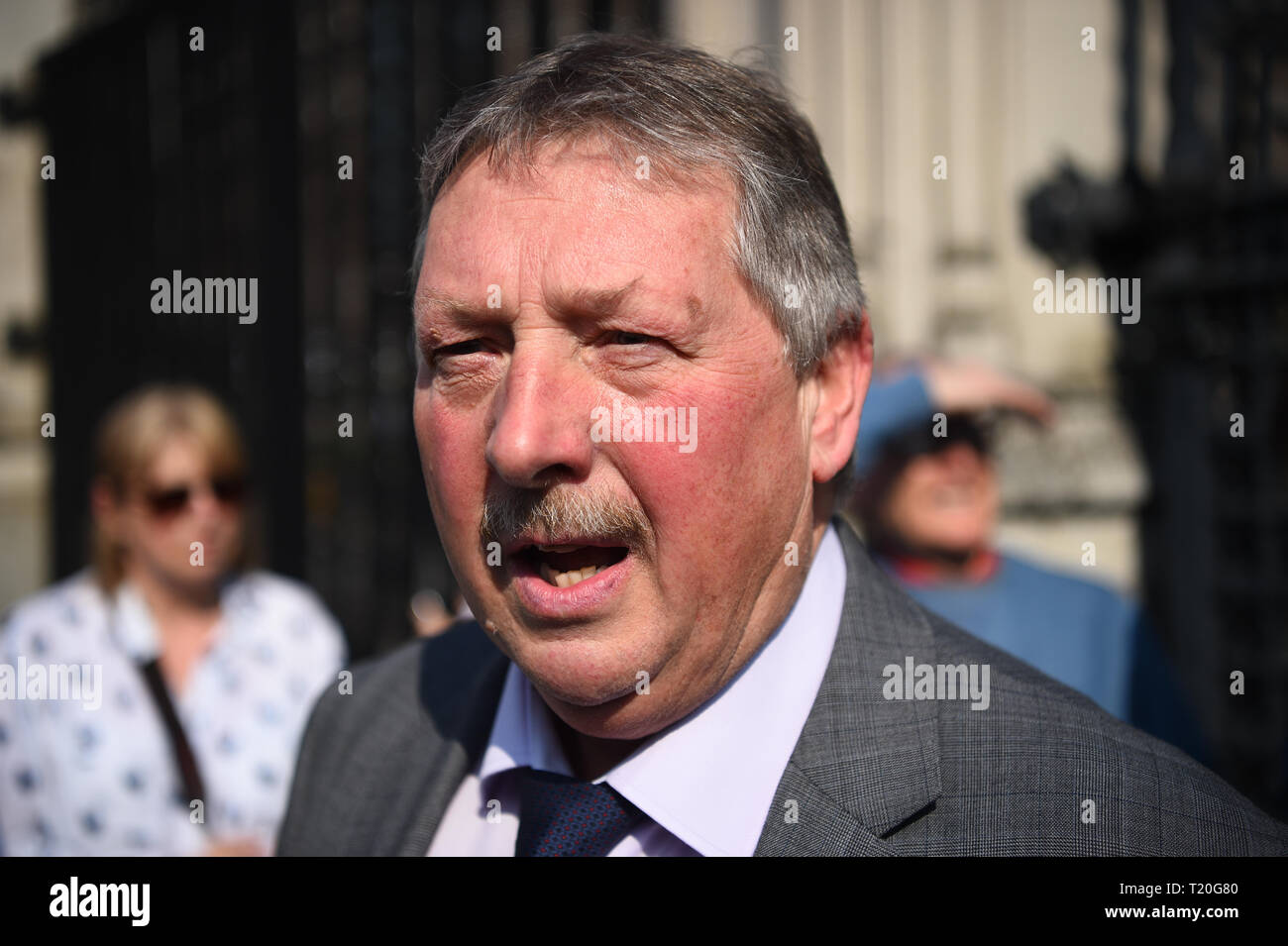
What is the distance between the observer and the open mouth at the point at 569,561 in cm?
128

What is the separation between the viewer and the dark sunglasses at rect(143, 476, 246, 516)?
10.6 feet

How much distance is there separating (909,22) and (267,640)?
13.4 feet

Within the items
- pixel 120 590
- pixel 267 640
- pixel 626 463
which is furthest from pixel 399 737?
pixel 120 590

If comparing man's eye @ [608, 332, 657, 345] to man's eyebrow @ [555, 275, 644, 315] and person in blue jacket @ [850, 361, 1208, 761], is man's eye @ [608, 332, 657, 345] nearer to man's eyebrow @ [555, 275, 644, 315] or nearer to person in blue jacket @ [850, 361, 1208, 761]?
man's eyebrow @ [555, 275, 644, 315]

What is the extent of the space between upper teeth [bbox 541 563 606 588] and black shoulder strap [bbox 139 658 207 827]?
2059mm

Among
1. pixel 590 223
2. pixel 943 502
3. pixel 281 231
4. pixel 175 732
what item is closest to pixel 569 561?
pixel 590 223

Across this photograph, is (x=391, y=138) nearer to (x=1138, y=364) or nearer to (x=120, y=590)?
(x=120, y=590)

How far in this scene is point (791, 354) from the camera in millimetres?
1340

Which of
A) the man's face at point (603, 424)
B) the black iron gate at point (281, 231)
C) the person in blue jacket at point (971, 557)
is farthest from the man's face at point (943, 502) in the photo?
the black iron gate at point (281, 231)

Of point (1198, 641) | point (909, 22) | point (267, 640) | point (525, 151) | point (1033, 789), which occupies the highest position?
point (909, 22)

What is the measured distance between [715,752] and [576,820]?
0.21 m

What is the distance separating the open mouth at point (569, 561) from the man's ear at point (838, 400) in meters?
0.33

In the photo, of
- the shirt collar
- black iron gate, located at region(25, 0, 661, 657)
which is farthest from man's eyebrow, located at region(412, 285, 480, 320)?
black iron gate, located at region(25, 0, 661, 657)

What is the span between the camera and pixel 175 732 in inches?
114
